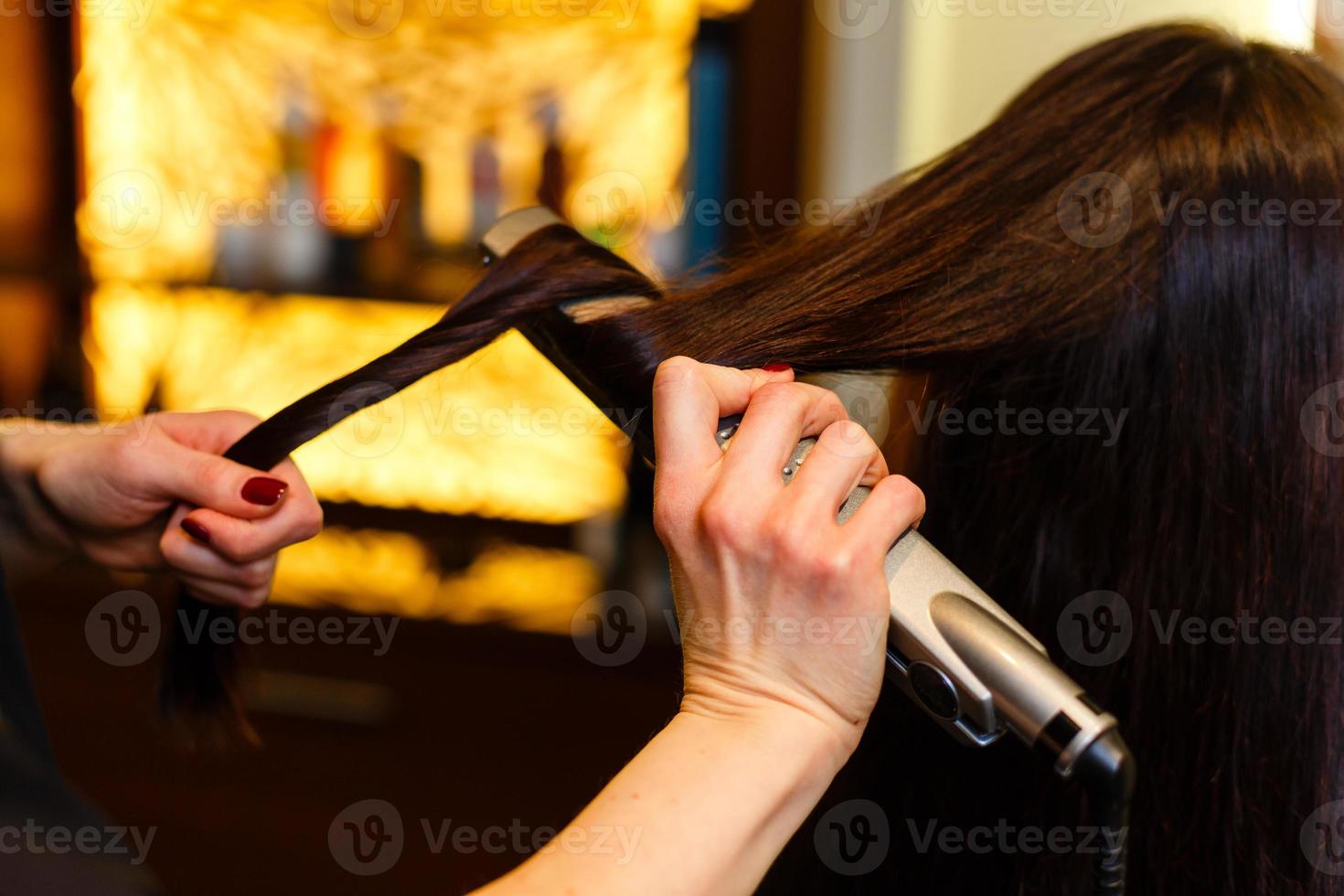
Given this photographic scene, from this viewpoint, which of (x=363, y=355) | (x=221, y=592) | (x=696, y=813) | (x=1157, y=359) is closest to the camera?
(x=696, y=813)

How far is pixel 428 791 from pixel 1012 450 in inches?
56.0

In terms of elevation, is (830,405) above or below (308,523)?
above

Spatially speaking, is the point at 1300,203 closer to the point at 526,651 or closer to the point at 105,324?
the point at 526,651

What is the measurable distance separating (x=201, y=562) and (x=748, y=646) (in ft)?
1.40

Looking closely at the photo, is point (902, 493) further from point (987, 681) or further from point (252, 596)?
point (252, 596)

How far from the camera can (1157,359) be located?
0.62m

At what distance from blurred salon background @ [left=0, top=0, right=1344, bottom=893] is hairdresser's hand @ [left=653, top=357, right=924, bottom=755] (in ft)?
4.00

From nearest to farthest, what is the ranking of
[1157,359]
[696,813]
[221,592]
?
1. [696,813]
2. [1157,359]
3. [221,592]

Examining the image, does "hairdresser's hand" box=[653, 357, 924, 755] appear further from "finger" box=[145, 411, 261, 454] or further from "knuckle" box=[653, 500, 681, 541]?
"finger" box=[145, 411, 261, 454]

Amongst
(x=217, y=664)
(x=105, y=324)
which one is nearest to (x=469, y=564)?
(x=105, y=324)

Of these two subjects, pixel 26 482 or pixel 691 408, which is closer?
pixel 691 408

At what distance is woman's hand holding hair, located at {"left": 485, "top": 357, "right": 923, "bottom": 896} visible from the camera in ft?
1.31

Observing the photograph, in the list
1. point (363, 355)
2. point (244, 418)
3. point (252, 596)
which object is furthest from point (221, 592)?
point (363, 355)

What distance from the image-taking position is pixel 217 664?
764mm
